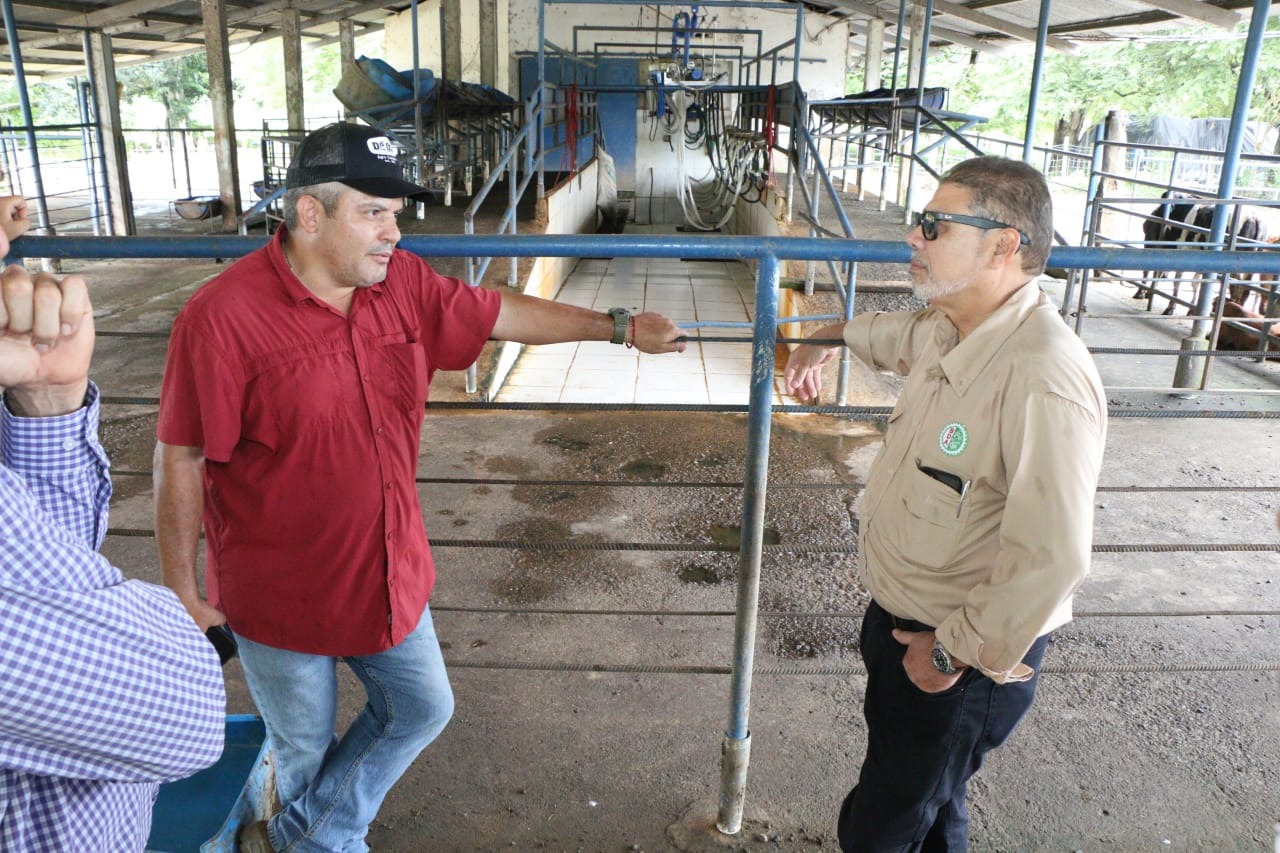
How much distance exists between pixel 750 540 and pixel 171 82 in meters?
33.2

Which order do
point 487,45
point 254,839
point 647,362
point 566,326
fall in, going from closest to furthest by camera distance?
point 254,839, point 566,326, point 647,362, point 487,45

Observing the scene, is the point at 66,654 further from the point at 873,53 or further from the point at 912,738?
the point at 873,53

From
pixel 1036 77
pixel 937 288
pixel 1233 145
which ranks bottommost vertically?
pixel 937 288

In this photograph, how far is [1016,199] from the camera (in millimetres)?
1538

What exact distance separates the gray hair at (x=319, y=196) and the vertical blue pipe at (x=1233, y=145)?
19.2 feet

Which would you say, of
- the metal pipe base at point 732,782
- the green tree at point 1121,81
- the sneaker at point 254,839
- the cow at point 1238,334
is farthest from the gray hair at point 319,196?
the green tree at point 1121,81

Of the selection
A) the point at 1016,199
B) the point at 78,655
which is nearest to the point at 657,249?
the point at 1016,199

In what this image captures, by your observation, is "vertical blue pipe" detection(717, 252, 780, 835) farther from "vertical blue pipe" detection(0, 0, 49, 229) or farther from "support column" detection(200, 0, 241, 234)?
"support column" detection(200, 0, 241, 234)

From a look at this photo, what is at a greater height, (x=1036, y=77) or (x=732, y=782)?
(x=1036, y=77)

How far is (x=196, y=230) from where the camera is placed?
1252 cm

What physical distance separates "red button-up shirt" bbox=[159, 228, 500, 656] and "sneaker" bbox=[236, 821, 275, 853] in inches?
17.8

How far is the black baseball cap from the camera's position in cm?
166

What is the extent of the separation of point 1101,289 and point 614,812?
408 inches

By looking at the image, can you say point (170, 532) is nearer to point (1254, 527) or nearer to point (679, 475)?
point (679, 475)
